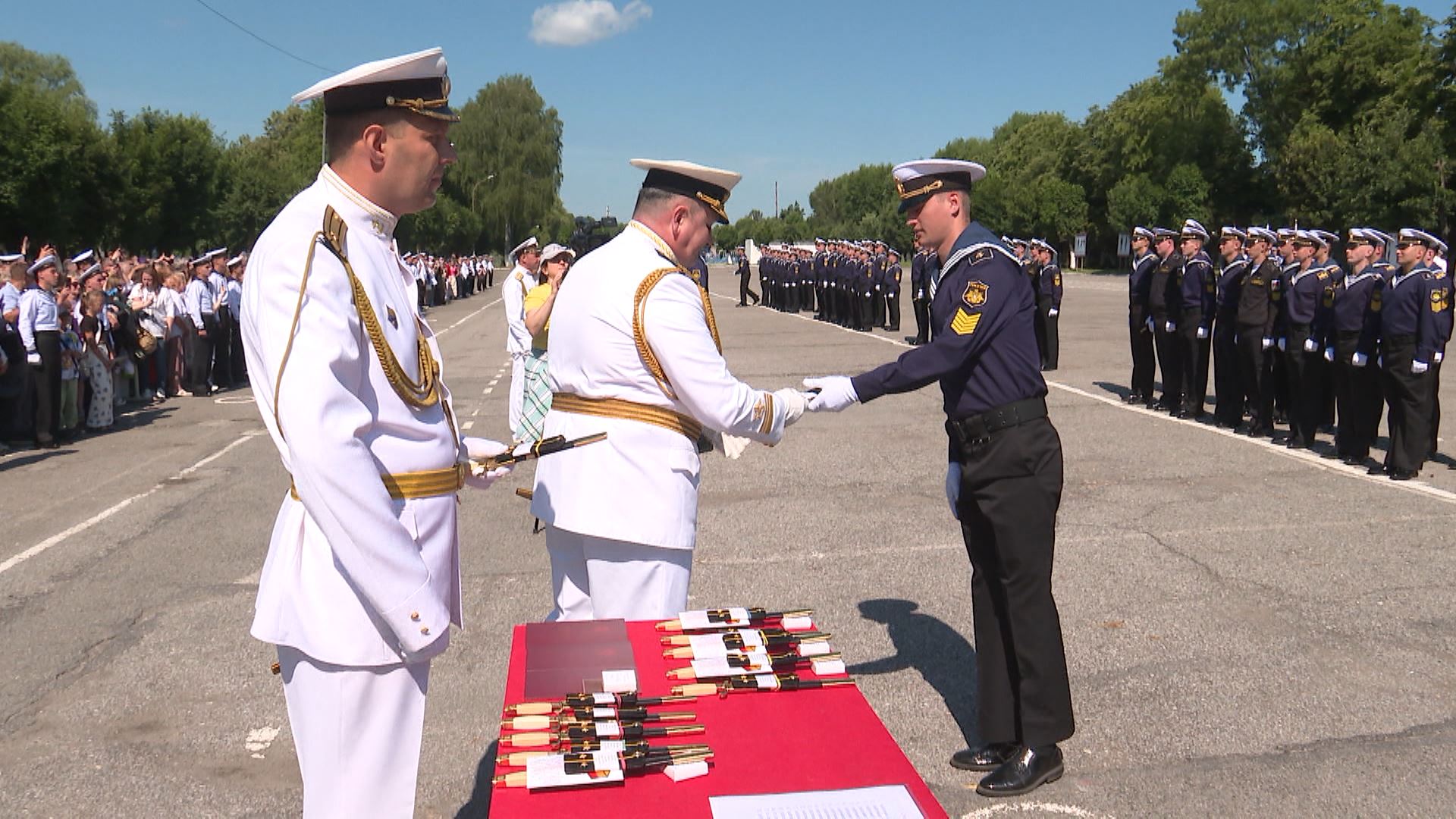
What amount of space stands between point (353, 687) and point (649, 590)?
140cm

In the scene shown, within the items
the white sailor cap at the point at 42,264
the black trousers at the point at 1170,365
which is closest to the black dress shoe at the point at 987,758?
the black trousers at the point at 1170,365

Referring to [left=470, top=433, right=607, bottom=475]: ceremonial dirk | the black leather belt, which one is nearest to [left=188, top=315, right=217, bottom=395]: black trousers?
the black leather belt

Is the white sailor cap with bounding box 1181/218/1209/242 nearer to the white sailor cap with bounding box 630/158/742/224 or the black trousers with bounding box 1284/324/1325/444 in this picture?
the black trousers with bounding box 1284/324/1325/444

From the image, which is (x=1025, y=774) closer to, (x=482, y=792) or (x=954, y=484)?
(x=954, y=484)

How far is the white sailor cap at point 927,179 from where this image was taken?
4289 millimetres

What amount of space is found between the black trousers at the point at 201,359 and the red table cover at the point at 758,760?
53.7 ft

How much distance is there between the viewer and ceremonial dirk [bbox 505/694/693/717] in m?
2.62

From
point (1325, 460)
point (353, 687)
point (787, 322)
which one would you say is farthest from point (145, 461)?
point (787, 322)

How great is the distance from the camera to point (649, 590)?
148 inches

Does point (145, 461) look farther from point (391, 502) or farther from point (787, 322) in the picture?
point (787, 322)

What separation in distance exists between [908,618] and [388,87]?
4.39 meters

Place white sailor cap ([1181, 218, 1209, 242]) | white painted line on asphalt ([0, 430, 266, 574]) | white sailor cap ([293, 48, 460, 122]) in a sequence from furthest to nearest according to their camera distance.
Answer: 1. white sailor cap ([1181, 218, 1209, 242])
2. white painted line on asphalt ([0, 430, 266, 574])
3. white sailor cap ([293, 48, 460, 122])

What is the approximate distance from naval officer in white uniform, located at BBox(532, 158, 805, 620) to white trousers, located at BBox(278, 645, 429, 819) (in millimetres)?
1245

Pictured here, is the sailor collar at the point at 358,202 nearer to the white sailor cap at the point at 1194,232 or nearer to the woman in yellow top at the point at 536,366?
the woman in yellow top at the point at 536,366
